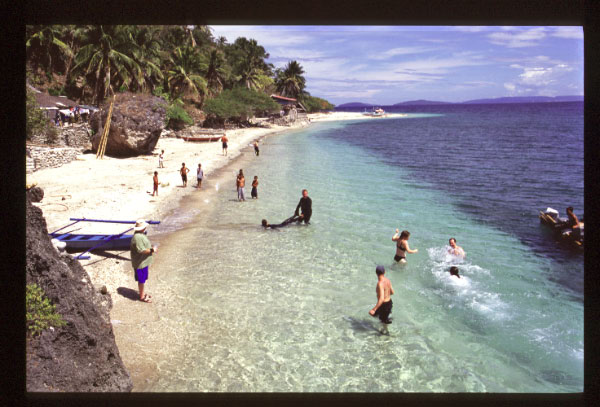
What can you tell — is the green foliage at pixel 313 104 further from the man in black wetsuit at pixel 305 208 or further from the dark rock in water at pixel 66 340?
the dark rock in water at pixel 66 340

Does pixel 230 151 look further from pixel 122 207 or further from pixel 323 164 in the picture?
pixel 122 207

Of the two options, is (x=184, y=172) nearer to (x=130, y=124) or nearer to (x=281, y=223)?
(x=281, y=223)

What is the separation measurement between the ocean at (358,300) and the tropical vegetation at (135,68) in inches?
855

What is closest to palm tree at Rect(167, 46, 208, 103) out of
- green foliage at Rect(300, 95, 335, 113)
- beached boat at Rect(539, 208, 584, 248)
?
beached boat at Rect(539, 208, 584, 248)

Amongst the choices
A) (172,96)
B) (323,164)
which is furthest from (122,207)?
(172,96)

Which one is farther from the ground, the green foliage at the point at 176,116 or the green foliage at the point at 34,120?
the green foliage at the point at 176,116

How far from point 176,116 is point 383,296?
134 feet

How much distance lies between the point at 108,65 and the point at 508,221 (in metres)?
33.4

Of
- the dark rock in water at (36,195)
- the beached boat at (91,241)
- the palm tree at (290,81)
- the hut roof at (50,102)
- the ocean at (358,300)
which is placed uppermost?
the palm tree at (290,81)

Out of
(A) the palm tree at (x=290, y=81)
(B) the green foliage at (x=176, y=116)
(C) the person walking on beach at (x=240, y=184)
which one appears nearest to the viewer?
(C) the person walking on beach at (x=240, y=184)

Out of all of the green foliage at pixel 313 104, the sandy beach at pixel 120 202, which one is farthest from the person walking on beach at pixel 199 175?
the green foliage at pixel 313 104

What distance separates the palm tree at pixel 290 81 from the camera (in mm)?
93312

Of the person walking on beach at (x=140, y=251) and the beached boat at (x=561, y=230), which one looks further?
the beached boat at (x=561, y=230)
